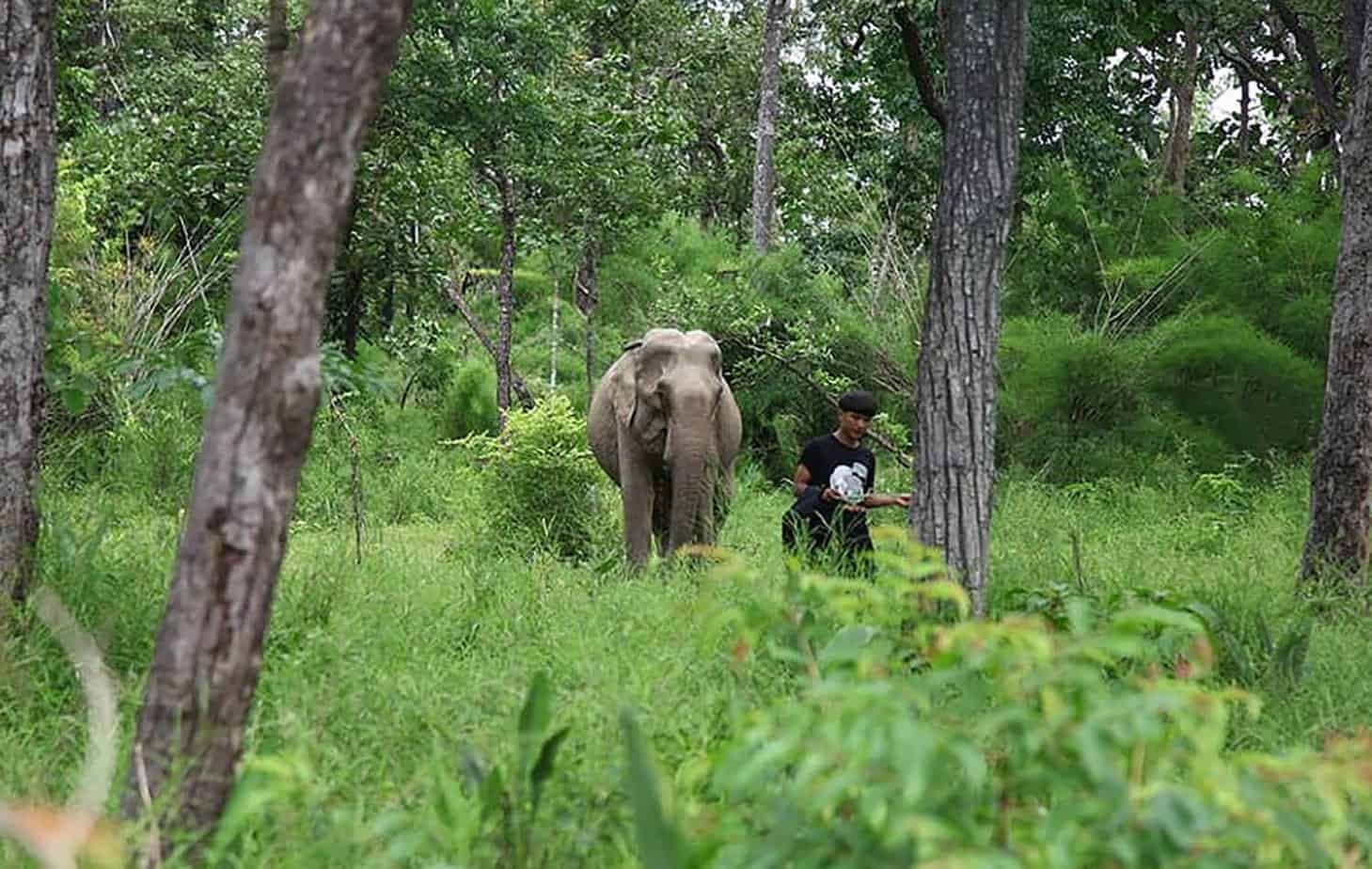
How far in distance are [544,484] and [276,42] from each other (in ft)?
19.2

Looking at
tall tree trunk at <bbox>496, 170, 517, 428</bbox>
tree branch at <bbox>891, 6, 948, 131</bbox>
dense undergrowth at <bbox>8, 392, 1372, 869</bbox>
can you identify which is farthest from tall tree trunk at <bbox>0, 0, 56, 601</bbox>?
tall tree trunk at <bbox>496, 170, 517, 428</bbox>

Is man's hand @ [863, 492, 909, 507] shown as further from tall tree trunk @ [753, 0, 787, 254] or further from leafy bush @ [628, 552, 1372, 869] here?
tall tree trunk @ [753, 0, 787, 254]

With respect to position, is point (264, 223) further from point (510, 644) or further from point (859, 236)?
point (859, 236)

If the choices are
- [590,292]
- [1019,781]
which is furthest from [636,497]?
[590,292]

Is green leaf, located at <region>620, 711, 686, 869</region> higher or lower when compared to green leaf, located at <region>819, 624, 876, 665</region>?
lower

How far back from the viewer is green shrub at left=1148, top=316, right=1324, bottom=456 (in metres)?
12.0

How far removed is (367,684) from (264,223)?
2008 millimetres

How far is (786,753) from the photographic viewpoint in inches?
95.0

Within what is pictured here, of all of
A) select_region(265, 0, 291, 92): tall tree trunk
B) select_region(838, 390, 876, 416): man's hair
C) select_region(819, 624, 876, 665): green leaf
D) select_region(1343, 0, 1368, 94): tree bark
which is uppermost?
select_region(1343, 0, 1368, 94): tree bark

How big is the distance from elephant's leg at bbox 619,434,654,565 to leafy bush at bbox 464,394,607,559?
0.53 metres

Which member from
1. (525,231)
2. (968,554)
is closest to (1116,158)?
(525,231)

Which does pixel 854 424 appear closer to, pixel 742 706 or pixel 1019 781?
pixel 742 706

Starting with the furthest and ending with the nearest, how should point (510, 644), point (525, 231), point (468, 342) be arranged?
point (468, 342) → point (525, 231) → point (510, 644)

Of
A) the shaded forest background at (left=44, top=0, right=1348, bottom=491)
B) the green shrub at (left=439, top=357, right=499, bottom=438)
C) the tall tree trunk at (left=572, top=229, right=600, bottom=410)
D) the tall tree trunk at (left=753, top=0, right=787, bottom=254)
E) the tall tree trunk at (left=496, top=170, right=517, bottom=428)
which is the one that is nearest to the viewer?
Answer: the shaded forest background at (left=44, top=0, right=1348, bottom=491)
